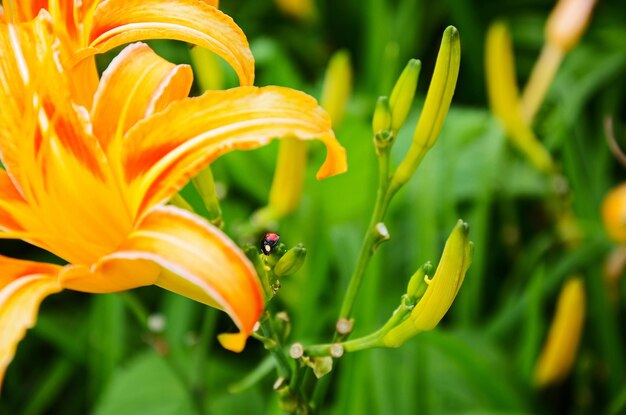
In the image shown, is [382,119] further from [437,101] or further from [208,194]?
[208,194]

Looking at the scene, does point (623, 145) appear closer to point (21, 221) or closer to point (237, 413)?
point (237, 413)

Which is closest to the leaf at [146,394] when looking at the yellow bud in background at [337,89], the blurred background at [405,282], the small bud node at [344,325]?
the blurred background at [405,282]

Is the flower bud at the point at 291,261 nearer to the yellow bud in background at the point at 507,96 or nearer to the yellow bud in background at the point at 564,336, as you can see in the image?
the yellow bud in background at the point at 564,336

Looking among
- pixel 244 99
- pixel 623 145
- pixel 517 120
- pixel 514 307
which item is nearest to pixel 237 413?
pixel 514 307

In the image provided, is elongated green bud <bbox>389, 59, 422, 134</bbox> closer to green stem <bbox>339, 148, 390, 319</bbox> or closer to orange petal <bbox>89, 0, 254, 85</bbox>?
green stem <bbox>339, 148, 390, 319</bbox>

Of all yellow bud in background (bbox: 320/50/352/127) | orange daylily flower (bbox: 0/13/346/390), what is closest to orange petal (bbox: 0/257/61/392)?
orange daylily flower (bbox: 0/13/346/390)

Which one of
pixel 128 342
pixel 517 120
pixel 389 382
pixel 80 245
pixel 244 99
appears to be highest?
pixel 244 99

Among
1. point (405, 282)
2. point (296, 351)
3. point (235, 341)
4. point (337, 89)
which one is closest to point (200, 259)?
point (235, 341)
